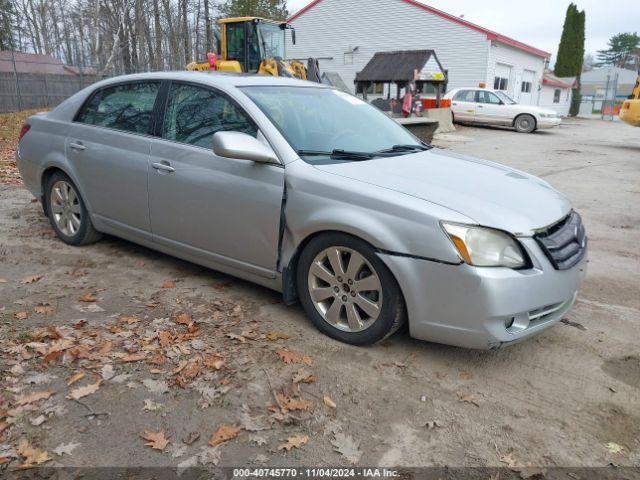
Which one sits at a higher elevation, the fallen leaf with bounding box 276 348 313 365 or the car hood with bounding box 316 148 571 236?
the car hood with bounding box 316 148 571 236

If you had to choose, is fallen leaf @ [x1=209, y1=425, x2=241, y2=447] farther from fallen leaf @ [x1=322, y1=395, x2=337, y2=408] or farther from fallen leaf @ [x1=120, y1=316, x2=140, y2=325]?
fallen leaf @ [x1=120, y1=316, x2=140, y2=325]

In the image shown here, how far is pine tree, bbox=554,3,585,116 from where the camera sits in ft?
139

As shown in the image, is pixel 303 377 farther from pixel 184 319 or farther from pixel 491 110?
pixel 491 110

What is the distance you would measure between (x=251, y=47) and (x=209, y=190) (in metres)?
14.4

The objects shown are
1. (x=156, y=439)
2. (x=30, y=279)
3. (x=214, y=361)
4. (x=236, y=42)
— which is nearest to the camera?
(x=156, y=439)

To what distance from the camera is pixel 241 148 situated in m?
3.45

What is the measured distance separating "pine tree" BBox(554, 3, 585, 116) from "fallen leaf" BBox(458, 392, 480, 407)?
1727 inches

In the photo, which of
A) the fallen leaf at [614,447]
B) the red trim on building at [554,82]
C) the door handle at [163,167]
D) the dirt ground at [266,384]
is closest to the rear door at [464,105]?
the red trim on building at [554,82]

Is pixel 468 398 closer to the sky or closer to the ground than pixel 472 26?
closer to the ground

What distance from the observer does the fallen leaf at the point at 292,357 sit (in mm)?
3223

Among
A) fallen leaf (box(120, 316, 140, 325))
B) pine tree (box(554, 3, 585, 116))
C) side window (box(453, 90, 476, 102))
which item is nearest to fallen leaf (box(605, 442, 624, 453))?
fallen leaf (box(120, 316, 140, 325))

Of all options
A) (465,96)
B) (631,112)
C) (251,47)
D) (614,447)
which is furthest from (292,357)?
(465,96)

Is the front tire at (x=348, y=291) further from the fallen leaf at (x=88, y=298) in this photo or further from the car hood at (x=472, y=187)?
the fallen leaf at (x=88, y=298)

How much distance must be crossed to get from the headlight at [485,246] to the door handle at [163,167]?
7.11 feet
